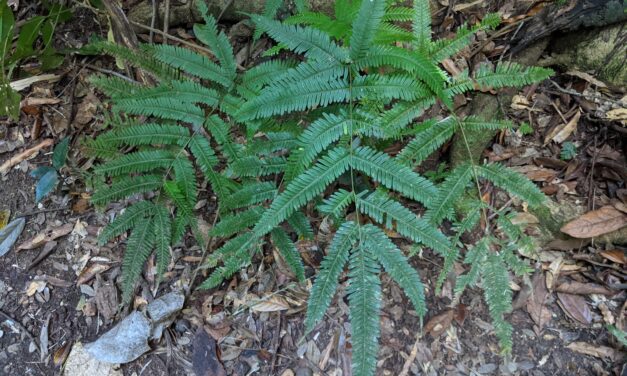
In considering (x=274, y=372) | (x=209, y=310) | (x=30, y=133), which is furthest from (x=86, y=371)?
(x=30, y=133)

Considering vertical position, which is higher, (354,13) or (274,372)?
(354,13)

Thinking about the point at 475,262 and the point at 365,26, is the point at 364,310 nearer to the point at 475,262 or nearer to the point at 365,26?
the point at 475,262

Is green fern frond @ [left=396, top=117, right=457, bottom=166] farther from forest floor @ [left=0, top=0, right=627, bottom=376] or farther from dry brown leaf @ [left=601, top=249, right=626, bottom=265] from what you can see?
dry brown leaf @ [left=601, top=249, right=626, bottom=265]

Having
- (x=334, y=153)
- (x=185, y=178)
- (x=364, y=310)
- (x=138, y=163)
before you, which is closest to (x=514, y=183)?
(x=334, y=153)

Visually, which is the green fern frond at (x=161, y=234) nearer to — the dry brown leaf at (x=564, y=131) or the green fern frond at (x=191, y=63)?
the green fern frond at (x=191, y=63)

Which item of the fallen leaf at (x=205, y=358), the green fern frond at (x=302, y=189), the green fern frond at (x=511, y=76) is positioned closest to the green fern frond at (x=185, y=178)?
the green fern frond at (x=302, y=189)

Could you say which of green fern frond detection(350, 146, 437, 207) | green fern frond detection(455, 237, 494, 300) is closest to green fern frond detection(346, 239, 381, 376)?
green fern frond detection(350, 146, 437, 207)

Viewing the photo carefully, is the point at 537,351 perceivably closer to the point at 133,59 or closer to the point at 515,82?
the point at 515,82
